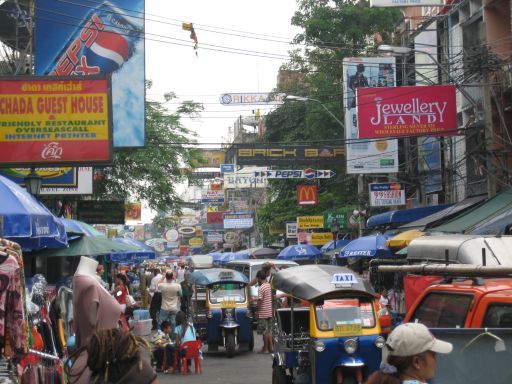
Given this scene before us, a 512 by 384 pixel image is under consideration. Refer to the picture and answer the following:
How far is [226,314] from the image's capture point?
19.8 metres

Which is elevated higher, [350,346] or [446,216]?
[446,216]

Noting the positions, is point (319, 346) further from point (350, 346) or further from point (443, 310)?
point (443, 310)

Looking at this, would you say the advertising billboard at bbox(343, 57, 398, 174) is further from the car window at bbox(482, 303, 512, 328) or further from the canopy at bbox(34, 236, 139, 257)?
the car window at bbox(482, 303, 512, 328)

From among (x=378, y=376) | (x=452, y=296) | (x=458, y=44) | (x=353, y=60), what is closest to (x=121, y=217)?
(x=353, y=60)

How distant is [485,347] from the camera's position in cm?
568

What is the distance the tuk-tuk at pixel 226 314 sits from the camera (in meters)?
19.6

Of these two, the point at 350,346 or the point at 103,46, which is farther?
the point at 103,46

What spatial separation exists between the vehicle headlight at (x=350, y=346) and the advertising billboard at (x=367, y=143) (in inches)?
768

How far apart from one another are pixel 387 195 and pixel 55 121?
18184 mm

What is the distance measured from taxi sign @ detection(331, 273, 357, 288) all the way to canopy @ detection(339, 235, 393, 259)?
12.4 meters

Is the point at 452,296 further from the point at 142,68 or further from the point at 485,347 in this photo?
the point at 142,68

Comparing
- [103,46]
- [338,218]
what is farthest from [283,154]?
[103,46]

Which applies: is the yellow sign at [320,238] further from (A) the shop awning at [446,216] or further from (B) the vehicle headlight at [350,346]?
(B) the vehicle headlight at [350,346]

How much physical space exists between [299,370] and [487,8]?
1671cm
